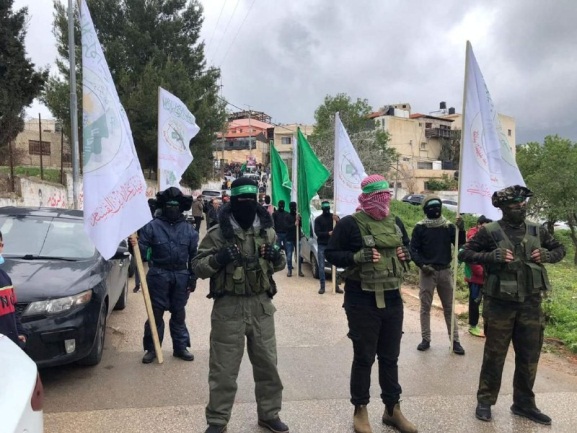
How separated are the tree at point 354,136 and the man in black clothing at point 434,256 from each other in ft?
96.4

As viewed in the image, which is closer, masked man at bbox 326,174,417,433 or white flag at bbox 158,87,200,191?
masked man at bbox 326,174,417,433

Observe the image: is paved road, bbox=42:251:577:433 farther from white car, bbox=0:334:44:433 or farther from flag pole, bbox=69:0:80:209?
flag pole, bbox=69:0:80:209

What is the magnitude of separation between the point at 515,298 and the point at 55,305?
3932 mm

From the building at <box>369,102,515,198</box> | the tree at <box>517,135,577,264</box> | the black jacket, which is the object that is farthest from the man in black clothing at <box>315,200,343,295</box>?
the building at <box>369,102,515,198</box>

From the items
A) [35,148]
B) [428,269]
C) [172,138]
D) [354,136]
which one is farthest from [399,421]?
[354,136]

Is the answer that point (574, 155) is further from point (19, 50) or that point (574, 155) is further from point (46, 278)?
point (46, 278)

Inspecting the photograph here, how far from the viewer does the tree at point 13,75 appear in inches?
503

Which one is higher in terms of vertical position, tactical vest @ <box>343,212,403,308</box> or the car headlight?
tactical vest @ <box>343,212,403,308</box>

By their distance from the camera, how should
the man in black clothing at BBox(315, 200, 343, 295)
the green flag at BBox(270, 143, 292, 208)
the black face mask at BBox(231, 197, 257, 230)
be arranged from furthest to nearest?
the green flag at BBox(270, 143, 292, 208)
the man in black clothing at BBox(315, 200, 343, 295)
the black face mask at BBox(231, 197, 257, 230)

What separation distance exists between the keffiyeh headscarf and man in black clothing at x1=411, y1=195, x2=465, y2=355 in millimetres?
2073

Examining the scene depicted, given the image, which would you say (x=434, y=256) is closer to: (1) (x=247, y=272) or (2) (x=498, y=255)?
(2) (x=498, y=255)

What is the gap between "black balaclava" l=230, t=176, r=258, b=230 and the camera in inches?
141

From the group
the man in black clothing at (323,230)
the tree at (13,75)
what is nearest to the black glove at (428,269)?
the man in black clothing at (323,230)

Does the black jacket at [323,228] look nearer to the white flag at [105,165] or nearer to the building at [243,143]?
the white flag at [105,165]
